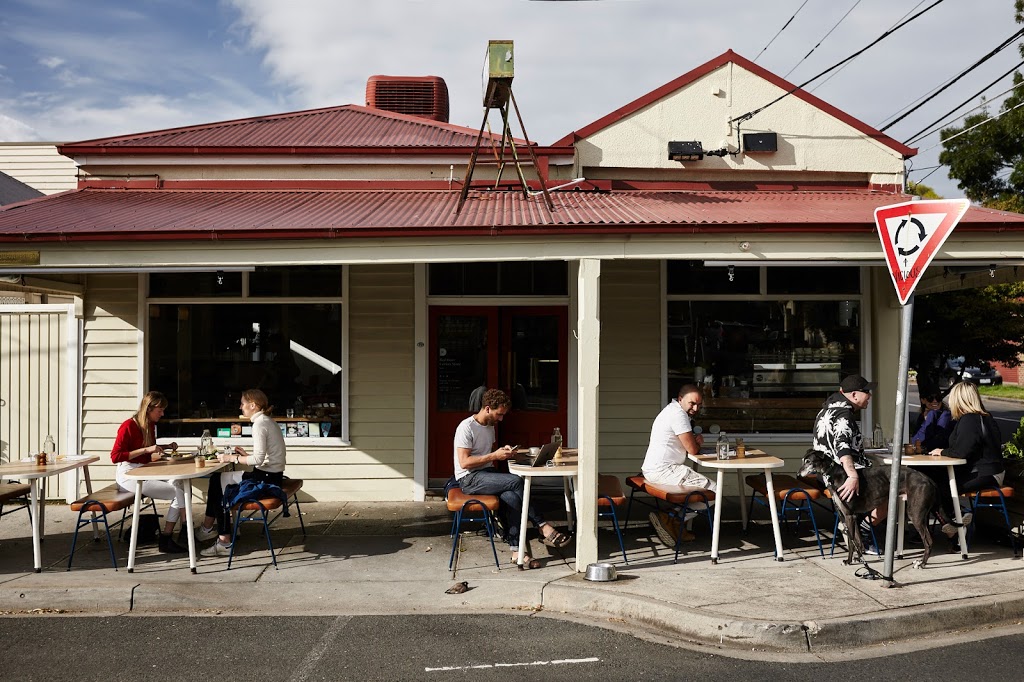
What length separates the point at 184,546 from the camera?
23.7 feet

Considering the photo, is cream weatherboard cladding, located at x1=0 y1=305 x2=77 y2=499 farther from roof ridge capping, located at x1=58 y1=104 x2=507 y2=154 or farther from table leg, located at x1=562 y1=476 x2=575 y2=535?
table leg, located at x1=562 y1=476 x2=575 y2=535

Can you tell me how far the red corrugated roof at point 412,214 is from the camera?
6.44 meters

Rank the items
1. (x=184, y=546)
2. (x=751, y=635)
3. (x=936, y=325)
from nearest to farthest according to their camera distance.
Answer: (x=751, y=635), (x=184, y=546), (x=936, y=325)

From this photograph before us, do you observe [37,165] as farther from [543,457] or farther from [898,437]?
[898,437]

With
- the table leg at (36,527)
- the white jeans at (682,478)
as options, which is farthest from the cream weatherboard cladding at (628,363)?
the table leg at (36,527)

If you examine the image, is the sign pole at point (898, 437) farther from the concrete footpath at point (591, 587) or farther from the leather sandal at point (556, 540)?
the leather sandal at point (556, 540)

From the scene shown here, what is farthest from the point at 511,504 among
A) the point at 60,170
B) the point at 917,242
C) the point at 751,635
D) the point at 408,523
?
the point at 60,170

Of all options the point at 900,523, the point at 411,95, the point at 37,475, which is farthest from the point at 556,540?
the point at 411,95

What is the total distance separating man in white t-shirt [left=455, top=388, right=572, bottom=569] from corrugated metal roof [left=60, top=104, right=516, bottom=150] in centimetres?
409

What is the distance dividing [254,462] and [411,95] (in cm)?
744

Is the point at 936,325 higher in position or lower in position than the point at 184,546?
higher

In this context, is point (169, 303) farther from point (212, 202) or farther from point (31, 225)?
point (31, 225)

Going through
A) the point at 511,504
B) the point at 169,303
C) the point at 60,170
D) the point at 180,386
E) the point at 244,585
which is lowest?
the point at 244,585

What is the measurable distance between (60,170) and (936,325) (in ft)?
51.3
